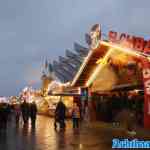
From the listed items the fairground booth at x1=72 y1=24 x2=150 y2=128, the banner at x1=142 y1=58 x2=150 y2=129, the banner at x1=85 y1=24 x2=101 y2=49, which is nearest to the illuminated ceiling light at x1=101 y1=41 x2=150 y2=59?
the fairground booth at x1=72 y1=24 x2=150 y2=128

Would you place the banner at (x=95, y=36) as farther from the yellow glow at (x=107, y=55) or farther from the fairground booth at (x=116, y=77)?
the yellow glow at (x=107, y=55)

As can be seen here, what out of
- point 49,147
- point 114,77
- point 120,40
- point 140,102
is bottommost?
point 49,147

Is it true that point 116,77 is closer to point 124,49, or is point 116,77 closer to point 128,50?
point 124,49

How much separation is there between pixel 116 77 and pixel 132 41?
5567mm

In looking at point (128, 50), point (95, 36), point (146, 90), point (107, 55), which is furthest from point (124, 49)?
point (95, 36)

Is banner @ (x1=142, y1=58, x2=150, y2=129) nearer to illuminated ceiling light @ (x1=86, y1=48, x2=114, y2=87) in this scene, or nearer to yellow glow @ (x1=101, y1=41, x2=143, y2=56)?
yellow glow @ (x1=101, y1=41, x2=143, y2=56)

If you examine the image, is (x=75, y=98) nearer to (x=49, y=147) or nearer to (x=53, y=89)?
(x=53, y=89)

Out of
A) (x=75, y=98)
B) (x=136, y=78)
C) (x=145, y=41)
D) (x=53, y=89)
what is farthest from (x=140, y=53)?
(x=53, y=89)

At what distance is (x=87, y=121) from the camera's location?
35.0m

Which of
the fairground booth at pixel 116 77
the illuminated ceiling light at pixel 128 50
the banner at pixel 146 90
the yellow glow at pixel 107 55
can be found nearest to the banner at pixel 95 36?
the fairground booth at pixel 116 77

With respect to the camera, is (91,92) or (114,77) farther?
(91,92)

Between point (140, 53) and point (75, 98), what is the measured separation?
19422mm

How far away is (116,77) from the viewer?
3178 cm

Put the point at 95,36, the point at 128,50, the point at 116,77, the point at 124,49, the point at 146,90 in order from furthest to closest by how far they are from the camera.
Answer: the point at 95,36 < the point at 116,77 < the point at 124,49 < the point at 128,50 < the point at 146,90
